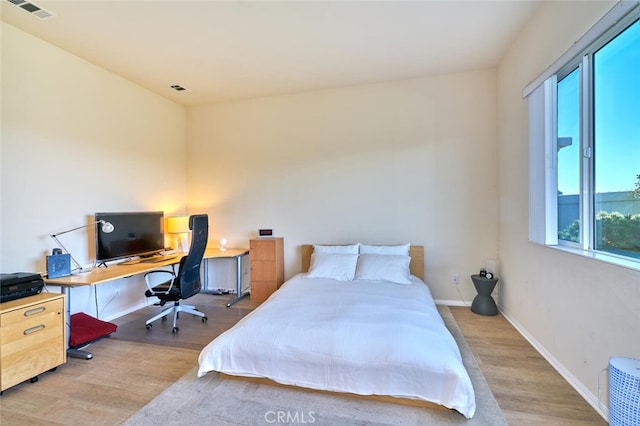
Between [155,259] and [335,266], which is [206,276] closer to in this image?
[155,259]

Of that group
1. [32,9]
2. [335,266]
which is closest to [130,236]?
[32,9]

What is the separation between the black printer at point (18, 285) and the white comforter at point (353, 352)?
5.11 feet

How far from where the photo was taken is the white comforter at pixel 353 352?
175cm

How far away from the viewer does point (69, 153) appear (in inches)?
122

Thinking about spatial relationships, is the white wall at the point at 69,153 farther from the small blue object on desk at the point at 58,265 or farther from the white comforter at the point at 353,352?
the white comforter at the point at 353,352

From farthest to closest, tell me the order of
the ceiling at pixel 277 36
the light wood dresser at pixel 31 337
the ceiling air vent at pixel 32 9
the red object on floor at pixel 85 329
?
the red object on floor at pixel 85 329 < the ceiling at pixel 277 36 < the ceiling air vent at pixel 32 9 < the light wood dresser at pixel 31 337

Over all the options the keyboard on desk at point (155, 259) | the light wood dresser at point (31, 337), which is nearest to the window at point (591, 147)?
the light wood dresser at point (31, 337)

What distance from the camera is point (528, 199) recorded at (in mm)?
2777

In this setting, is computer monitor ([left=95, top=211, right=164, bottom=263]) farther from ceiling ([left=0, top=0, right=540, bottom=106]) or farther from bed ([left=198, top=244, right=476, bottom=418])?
bed ([left=198, top=244, right=476, bottom=418])

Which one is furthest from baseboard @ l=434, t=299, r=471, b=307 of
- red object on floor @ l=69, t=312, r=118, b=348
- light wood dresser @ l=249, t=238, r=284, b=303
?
red object on floor @ l=69, t=312, r=118, b=348

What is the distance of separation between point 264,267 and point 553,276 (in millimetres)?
3250

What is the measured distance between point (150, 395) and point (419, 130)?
3976 millimetres

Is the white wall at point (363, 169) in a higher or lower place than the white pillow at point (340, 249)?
higher

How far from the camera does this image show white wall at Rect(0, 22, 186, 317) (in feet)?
8.59
